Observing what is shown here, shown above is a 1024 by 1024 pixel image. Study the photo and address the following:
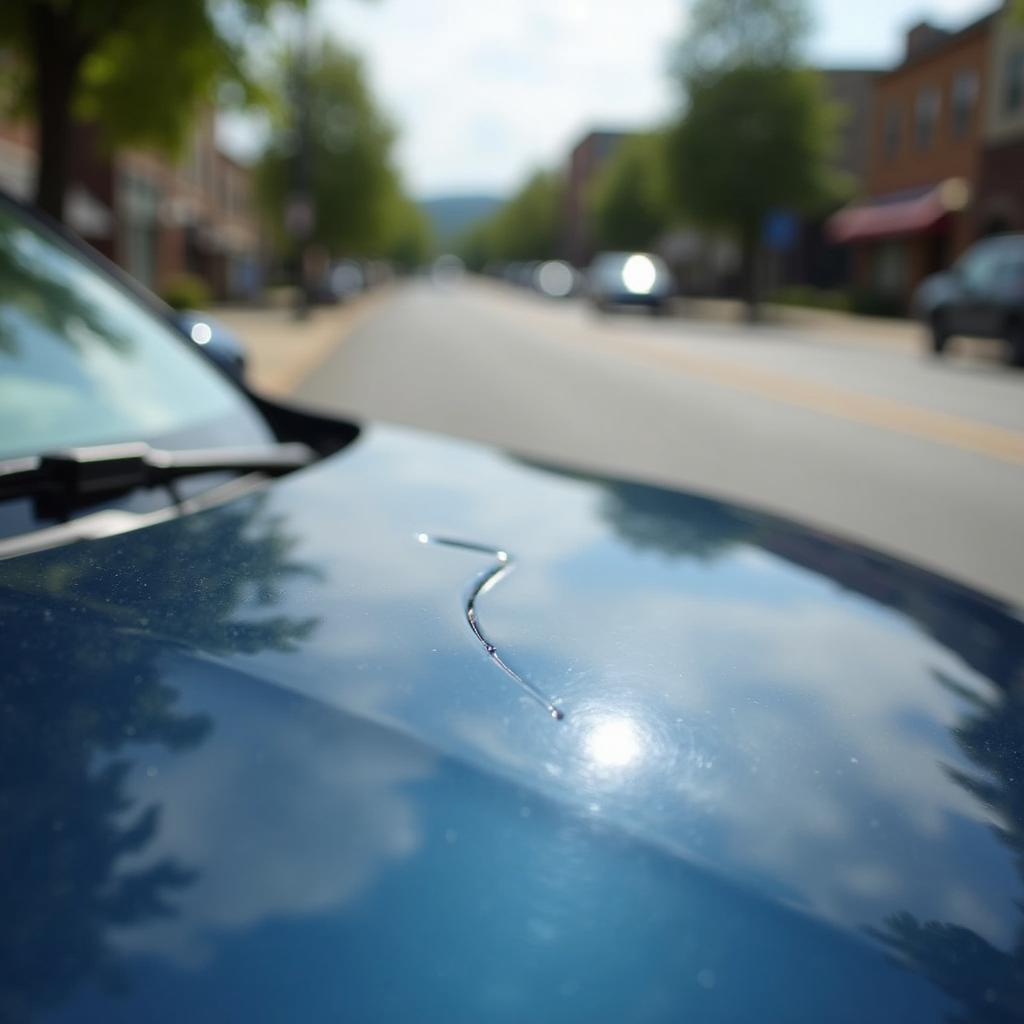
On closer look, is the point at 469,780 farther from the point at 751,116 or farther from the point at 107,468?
the point at 751,116

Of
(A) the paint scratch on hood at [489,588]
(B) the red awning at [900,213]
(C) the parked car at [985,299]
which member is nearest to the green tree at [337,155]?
(B) the red awning at [900,213]

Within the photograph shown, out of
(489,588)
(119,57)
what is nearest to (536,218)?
(119,57)

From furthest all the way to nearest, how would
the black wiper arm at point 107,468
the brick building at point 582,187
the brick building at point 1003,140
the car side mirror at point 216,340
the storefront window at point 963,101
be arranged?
the brick building at point 582,187 < the storefront window at point 963,101 < the brick building at point 1003,140 < the car side mirror at point 216,340 < the black wiper arm at point 107,468

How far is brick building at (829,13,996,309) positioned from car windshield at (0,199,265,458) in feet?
122

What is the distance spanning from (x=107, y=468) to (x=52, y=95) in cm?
1362

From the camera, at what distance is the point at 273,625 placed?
1354 mm

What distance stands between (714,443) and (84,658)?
958 cm

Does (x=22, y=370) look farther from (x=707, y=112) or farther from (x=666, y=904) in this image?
(x=707, y=112)

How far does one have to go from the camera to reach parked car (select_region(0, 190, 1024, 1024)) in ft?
2.86

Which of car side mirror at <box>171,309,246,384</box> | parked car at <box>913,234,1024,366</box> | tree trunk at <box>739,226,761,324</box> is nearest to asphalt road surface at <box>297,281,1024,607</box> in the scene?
parked car at <box>913,234,1024,366</box>

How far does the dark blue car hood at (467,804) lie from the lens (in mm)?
868

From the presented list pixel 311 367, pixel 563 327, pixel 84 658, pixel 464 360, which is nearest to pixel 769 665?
pixel 84 658

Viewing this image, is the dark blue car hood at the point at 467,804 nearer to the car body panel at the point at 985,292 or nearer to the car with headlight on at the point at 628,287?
the car body panel at the point at 985,292

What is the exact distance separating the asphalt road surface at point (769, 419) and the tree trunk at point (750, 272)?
15.9m
